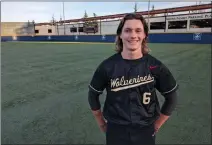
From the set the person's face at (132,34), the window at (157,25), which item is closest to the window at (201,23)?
the window at (157,25)

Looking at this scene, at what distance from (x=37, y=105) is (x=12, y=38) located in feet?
90.0

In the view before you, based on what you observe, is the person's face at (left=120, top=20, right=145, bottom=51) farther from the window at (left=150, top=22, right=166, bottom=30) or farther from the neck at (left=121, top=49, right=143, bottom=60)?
the window at (left=150, top=22, right=166, bottom=30)

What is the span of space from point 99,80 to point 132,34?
374mm

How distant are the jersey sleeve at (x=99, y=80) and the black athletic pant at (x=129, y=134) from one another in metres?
0.27

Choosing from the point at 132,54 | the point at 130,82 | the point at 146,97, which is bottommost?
the point at 146,97

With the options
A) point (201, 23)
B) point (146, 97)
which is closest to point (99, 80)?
point (146, 97)

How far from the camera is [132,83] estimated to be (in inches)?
56.6

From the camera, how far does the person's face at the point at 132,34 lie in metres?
1.41

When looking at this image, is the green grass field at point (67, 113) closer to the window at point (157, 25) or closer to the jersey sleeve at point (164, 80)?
the jersey sleeve at point (164, 80)

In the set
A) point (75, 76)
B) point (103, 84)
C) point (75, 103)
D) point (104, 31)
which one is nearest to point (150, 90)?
point (103, 84)

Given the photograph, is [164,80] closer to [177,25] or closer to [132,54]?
[132,54]

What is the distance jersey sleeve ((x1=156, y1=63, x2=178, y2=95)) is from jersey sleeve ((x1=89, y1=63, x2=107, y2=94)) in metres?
0.35

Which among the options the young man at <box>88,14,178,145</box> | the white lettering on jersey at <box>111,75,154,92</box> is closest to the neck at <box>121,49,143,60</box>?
the young man at <box>88,14,178,145</box>

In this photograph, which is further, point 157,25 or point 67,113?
point 157,25
